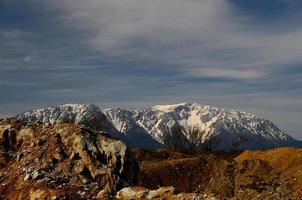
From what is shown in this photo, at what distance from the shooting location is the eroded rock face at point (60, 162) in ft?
88.2

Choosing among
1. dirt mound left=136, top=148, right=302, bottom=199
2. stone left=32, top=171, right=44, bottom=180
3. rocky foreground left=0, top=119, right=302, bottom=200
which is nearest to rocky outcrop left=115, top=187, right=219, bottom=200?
rocky foreground left=0, top=119, right=302, bottom=200

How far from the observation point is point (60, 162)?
97.3ft

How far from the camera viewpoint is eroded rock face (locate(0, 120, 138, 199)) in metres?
26.9

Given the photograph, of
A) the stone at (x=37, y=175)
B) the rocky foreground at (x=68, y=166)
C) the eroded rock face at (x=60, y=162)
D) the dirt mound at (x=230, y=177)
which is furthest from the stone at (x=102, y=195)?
the dirt mound at (x=230, y=177)

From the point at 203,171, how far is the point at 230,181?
20.6 ft

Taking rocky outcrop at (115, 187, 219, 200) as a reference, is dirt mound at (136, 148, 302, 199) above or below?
below

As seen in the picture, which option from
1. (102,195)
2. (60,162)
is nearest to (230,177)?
(60,162)

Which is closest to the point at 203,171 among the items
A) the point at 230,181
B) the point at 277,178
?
the point at 230,181

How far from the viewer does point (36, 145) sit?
3200 centimetres

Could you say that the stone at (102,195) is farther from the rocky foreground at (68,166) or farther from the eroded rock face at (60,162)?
the eroded rock face at (60,162)

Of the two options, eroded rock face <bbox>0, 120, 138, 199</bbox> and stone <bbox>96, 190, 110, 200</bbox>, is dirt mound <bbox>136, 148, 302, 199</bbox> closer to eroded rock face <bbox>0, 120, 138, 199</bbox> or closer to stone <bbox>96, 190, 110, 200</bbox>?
eroded rock face <bbox>0, 120, 138, 199</bbox>

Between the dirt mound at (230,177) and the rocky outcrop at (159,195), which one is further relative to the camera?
the dirt mound at (230,177)

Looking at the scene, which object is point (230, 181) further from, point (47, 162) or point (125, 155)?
point (47, 162)

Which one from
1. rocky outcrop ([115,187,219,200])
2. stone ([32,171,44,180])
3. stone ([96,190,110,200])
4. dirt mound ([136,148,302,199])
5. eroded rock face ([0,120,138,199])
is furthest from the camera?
dirt mound ([136,148,302,199])
